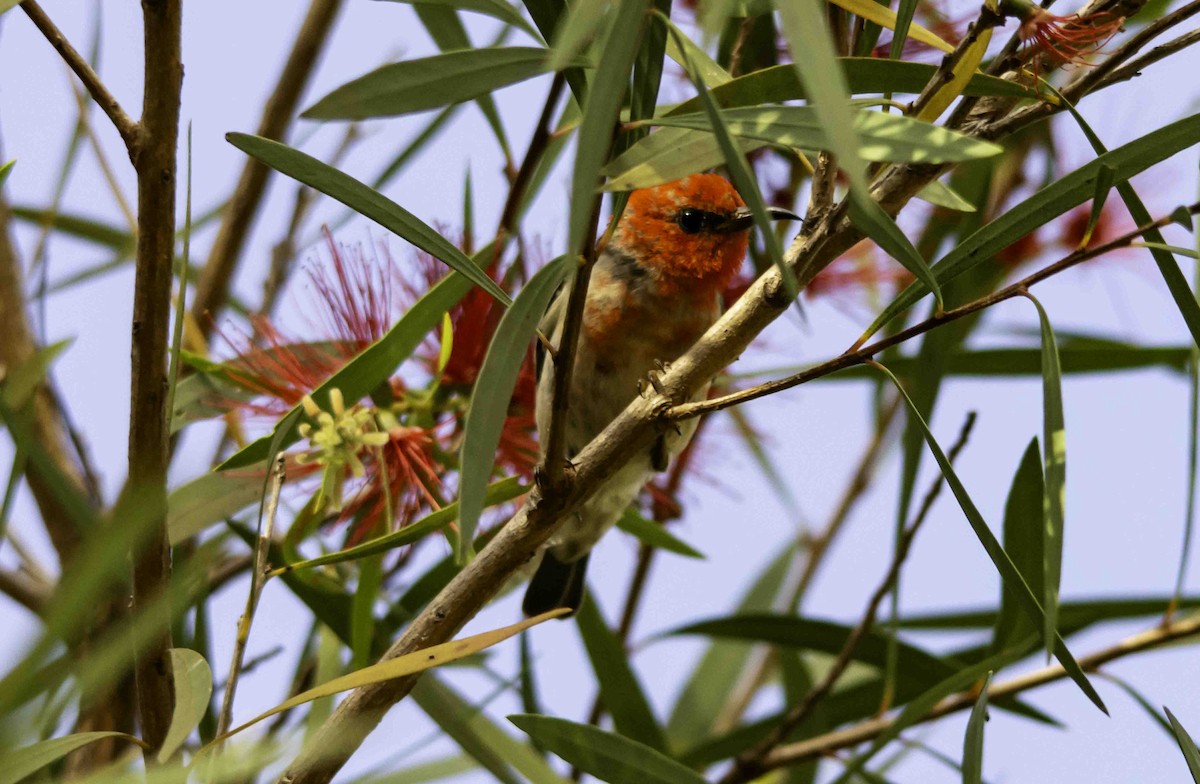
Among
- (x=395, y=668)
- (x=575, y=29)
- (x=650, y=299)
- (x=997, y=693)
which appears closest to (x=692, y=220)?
(x=650, y=299)

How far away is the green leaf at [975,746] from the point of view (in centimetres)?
105

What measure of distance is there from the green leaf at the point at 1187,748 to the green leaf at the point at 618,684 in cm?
94

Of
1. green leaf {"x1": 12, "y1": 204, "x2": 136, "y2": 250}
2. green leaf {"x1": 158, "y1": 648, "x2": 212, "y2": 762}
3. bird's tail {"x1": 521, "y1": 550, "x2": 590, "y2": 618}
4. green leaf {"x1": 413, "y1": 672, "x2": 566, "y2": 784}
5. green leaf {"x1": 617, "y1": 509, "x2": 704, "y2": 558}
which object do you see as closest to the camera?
green leaf {"x1": 158, "y1": 648, "x2": 212, "y2": 762}

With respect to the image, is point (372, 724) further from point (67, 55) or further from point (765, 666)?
point (765, 666)

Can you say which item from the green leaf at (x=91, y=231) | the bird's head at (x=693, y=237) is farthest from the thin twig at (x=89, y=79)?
the green leaf at (x=91, y=231)

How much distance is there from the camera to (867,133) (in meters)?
0.85

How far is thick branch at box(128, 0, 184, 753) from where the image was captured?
94cm

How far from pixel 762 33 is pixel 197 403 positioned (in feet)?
3.28

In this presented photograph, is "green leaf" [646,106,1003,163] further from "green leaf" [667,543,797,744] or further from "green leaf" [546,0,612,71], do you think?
"green leaf" [667,543,797,744]

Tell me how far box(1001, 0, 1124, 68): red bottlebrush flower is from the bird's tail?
1274mm

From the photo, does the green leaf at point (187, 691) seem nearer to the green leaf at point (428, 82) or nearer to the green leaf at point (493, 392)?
the green leaf at point (493, 392)

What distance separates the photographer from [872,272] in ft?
7.34

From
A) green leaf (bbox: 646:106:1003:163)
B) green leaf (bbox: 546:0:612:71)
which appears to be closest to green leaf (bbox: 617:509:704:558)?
green leaf (bbox: 646:106:1003:163)

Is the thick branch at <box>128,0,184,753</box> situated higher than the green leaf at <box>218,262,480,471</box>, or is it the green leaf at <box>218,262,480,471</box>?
the green leaf at <box>218,262,480,471</box>
